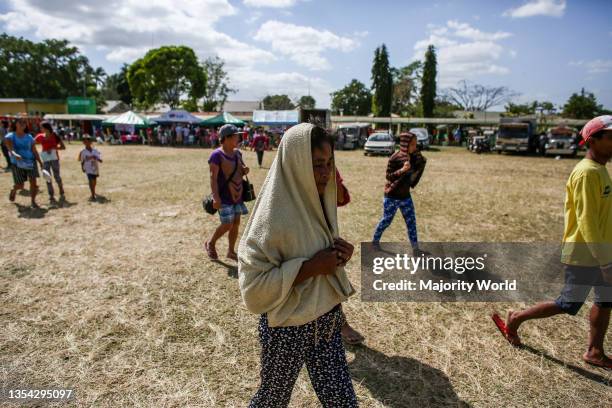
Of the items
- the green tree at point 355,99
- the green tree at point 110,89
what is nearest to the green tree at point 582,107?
the green tree at point 355,99

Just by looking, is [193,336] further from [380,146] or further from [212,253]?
[380,146]

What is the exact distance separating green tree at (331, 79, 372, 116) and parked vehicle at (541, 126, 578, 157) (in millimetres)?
51327

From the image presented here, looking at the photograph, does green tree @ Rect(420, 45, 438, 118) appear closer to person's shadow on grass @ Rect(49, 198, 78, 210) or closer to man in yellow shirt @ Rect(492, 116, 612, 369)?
person's shadow on grass @ Rect(49, 198, 78, 210)

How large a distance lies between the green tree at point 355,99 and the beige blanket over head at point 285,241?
7617 centimetres

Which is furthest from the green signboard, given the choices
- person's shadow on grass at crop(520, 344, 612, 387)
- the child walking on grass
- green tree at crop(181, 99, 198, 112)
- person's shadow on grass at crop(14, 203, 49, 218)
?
person's shadow on grass at crop(520, 344, 612, 387)

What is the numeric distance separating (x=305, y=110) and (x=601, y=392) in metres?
2.92

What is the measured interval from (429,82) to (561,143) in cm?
3236

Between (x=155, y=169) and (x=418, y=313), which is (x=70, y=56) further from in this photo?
(x=418, y=313)

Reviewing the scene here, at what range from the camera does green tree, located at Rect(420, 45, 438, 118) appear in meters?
Answer: 54.2

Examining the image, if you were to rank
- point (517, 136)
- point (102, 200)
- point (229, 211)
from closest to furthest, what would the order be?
point (229, 211)
point (102, 200)
point (517, 136)

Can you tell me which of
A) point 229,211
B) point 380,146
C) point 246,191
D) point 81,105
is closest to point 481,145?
point 380,146

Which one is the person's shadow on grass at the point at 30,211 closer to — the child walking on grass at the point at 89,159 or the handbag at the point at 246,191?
the child walking on grass at the point at 89,159

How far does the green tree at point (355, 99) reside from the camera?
248ft

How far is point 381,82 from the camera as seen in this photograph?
61.8 meters
